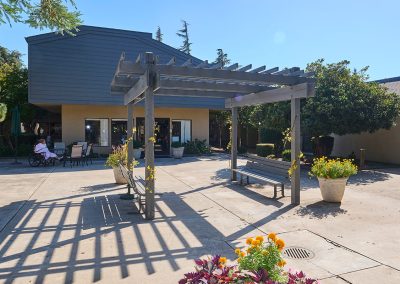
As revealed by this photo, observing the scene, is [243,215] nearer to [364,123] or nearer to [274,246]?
[274,246]

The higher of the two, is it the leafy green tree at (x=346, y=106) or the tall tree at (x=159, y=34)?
the tall tree at (x=159, y=34)

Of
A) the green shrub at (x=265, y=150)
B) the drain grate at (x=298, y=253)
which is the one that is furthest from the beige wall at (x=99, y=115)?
the drain grate at (x=298, y=253)

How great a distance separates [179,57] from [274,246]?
59.8 feet

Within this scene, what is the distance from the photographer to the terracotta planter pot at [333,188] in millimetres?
7118

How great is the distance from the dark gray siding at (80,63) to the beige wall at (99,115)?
4.71 ft

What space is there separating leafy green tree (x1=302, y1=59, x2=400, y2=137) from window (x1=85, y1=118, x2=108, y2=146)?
12050 millimetres

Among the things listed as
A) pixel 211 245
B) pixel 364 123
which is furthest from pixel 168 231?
pixel 364 123

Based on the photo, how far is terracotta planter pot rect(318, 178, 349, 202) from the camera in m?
7.12

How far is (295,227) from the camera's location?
18.4ft

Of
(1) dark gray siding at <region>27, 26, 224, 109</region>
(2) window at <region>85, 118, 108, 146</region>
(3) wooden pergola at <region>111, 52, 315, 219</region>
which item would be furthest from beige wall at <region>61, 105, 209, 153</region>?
A: (3) wooden pergola at <region>111, 52, 315, 219</region>

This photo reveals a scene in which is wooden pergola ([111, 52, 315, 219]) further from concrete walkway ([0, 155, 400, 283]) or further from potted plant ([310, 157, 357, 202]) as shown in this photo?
concrete walkway ([0, 155, 400, 283])

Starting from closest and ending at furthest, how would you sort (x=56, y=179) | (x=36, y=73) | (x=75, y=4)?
(x=75, y=4) → (x=56, y=179) → (x=36, y=73)

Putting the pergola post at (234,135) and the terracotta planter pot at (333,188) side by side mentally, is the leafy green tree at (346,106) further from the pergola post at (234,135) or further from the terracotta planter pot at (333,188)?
the terracotta planter pot at (333,188)

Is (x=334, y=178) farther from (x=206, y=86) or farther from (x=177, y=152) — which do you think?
(x=177, y=152)
